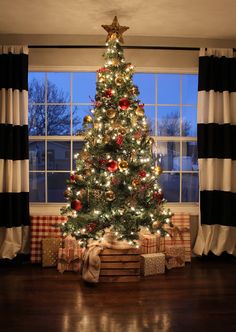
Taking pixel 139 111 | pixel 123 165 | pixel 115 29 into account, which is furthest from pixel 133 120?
pixel 115 29

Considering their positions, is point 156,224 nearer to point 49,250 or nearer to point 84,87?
point 49,250

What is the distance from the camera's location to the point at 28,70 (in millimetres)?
4312

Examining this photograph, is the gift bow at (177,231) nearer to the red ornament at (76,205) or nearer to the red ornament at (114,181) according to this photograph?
the red ornament at (114,181)

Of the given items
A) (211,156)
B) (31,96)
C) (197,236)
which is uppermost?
(31,96)

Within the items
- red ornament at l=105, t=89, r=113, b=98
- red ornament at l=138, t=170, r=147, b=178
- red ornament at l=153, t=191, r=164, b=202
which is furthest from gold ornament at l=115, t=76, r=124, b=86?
red ornament at l=153, t=191, r=164, b=202

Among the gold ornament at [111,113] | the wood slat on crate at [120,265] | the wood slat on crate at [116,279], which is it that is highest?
the gold ornament at [111,113]

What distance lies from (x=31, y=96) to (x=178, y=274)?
9.03 ft

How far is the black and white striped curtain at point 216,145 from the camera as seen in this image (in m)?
4.25

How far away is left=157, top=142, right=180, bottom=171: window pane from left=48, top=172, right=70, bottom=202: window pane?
1216 millimetres

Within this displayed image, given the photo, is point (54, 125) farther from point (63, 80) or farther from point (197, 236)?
point (197, 236)

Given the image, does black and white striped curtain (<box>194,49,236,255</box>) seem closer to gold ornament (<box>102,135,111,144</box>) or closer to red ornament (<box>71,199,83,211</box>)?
gold ornament (<box>102,135,111,144</box>)

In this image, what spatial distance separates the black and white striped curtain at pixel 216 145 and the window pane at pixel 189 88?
34 centimetres

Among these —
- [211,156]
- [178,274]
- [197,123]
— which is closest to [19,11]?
[197,123]

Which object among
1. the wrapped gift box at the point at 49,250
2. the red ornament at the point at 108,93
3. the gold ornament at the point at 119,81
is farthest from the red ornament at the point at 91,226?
the gold ornament at the point at 119,81
